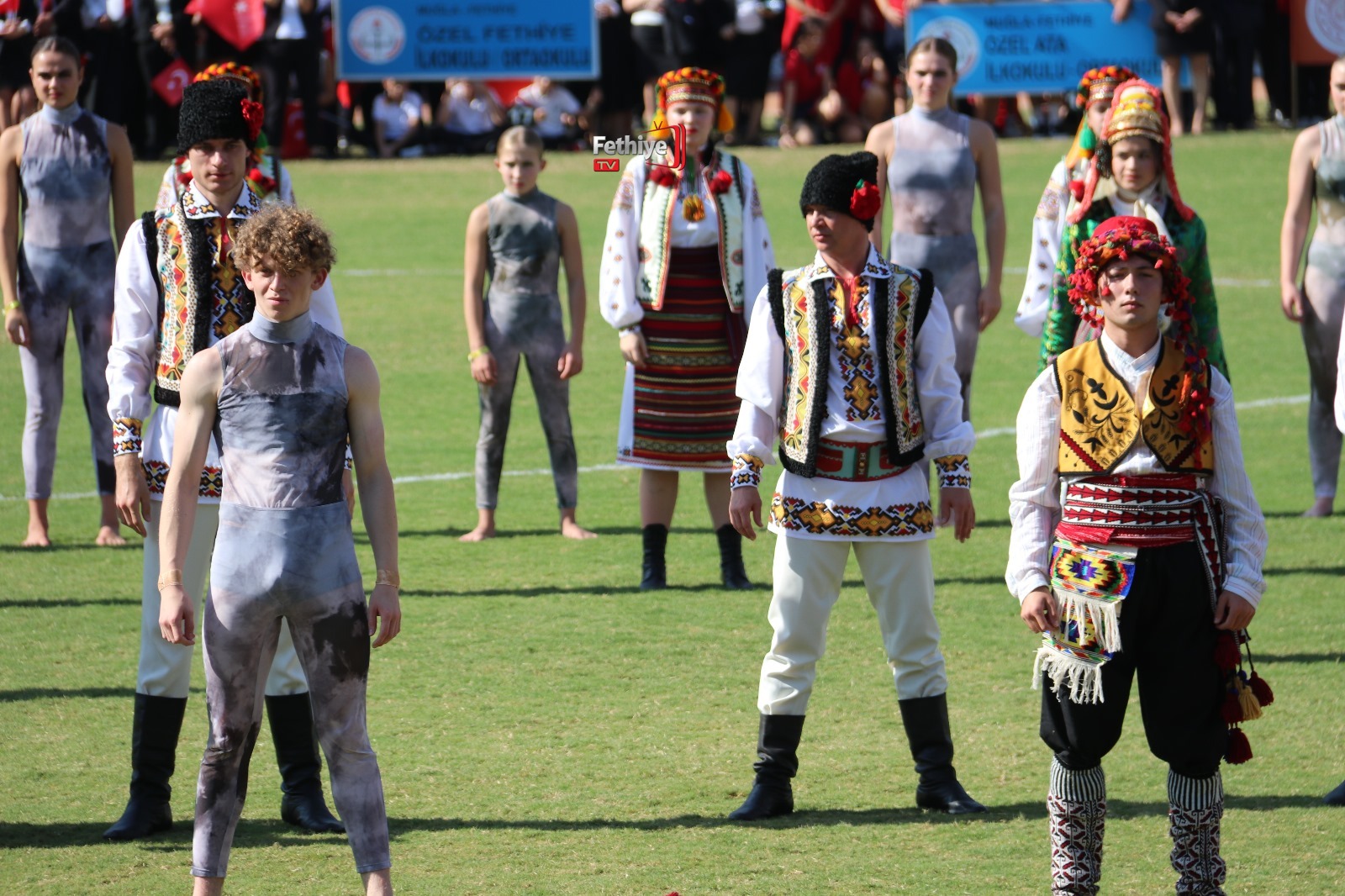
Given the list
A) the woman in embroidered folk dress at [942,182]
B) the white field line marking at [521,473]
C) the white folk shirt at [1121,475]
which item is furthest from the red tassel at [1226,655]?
the white field line marking at [521,473]

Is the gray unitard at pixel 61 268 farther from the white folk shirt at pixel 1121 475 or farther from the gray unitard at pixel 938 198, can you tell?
the white folk shirt at pixel 1121 475

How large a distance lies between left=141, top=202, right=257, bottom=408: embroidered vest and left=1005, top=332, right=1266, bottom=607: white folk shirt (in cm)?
243

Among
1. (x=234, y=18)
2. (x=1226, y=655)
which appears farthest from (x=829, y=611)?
(x=234, y=18)

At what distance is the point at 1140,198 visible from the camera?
749 centimetres

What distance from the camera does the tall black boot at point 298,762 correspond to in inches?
241

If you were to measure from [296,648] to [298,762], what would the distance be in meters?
1.22

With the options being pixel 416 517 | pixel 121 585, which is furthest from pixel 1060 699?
pixel 416 517

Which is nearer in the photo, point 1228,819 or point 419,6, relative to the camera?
point 1228,819

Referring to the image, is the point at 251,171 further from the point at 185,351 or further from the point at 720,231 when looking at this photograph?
the point at 720,231

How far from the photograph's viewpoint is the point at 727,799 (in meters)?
6.38

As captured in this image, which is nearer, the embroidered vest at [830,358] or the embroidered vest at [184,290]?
the embroidered vest at [184,290]

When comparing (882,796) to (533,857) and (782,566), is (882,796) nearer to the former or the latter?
(782,566)

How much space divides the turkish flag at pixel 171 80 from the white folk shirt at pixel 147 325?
17.0 meters

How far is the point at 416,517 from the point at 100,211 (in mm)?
2408
